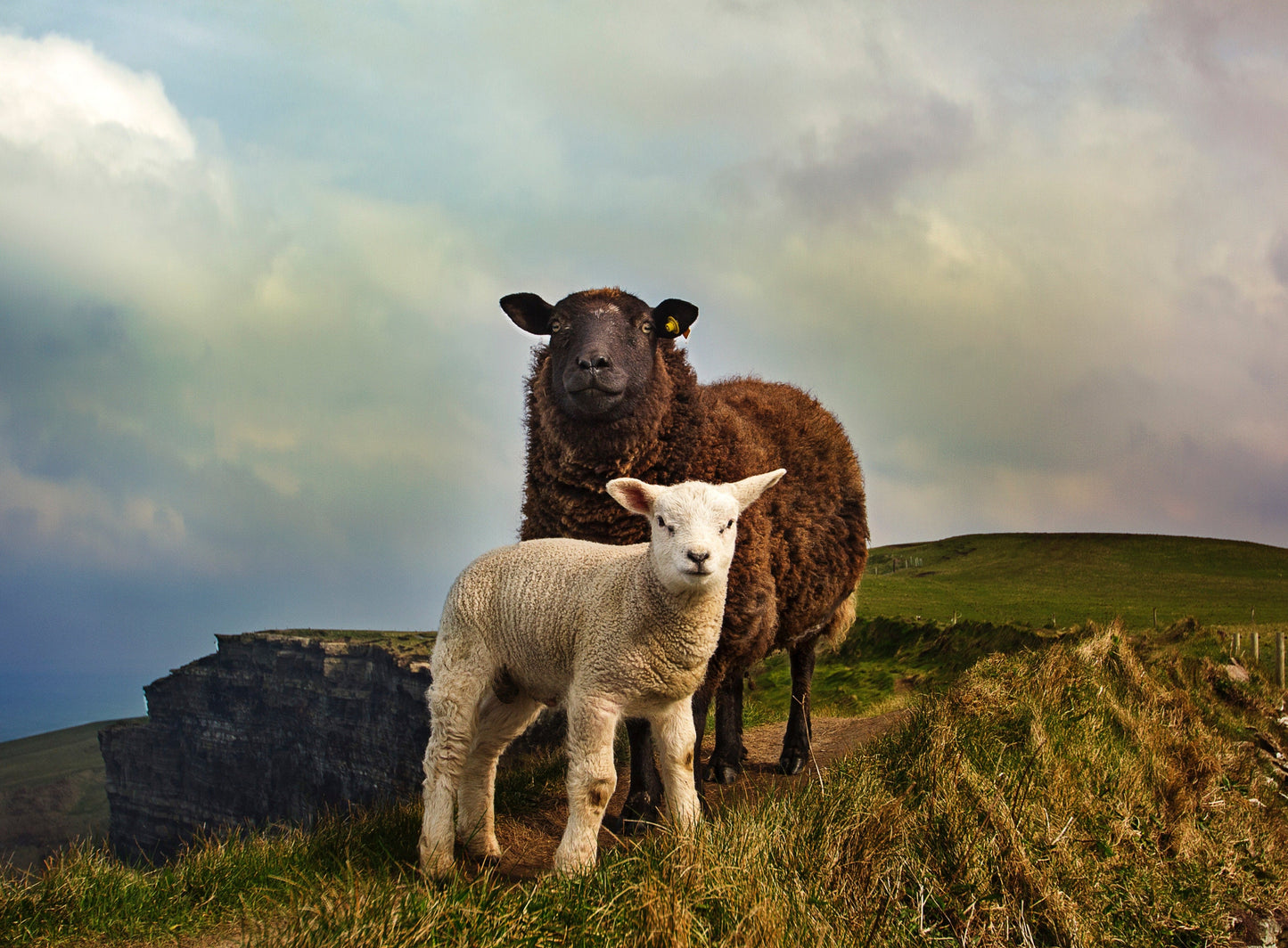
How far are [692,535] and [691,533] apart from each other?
0.01 meters

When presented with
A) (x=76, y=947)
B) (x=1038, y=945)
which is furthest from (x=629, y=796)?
(x=76, y=947)

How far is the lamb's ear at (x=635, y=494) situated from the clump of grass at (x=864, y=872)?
1.86 m

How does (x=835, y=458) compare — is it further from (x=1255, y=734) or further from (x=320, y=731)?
(x=320, y=731)

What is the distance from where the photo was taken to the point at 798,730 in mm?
9289

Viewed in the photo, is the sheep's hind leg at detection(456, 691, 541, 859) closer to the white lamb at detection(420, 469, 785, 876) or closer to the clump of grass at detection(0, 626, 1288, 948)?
the white lamb at detection(420, 469, 785, 876)

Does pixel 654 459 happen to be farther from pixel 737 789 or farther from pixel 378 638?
pixel 378 638

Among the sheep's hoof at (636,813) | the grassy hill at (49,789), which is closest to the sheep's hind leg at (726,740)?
the sheep's hoof at (636,813)

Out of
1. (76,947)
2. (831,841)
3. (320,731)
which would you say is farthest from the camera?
(320,731)

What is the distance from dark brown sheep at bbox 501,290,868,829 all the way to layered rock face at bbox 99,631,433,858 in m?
42.5

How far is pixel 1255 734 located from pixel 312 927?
13.1 m

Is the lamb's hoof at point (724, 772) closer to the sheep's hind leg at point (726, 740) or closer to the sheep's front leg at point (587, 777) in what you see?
the sheep's hind leg at point (726, 740)

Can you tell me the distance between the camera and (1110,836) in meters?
6.72

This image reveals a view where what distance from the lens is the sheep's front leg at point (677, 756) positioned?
5.05 metres

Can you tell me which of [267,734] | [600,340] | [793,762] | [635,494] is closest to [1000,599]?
[793,762]
